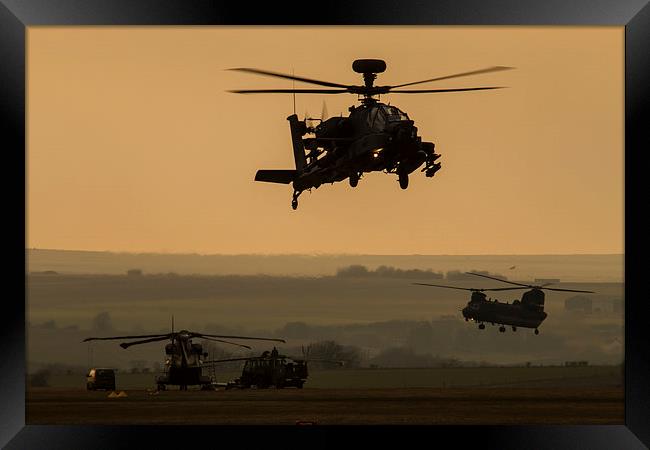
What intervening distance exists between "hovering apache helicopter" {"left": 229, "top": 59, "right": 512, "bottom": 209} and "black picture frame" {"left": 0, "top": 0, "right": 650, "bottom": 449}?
3.72 ft

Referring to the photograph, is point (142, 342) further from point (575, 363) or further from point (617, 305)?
point (617, 305)

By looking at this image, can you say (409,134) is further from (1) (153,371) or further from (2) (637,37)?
(1) (153,371)

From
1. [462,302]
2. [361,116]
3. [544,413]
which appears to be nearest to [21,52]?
[361,116]

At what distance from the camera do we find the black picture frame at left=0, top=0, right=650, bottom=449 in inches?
412

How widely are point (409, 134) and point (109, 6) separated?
11.1 ft

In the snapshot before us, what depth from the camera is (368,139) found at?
39.1 ft

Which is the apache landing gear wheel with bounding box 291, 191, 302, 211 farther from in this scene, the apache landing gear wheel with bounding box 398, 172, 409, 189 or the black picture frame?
the black picture frame

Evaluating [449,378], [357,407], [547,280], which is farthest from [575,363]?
[357,407]

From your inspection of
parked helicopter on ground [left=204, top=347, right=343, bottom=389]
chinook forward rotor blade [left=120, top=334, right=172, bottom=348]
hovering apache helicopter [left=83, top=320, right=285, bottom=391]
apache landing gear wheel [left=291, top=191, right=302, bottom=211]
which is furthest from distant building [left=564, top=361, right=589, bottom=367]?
chinook forward rotor blade [left=120, top=334, right=172, bottom=348]

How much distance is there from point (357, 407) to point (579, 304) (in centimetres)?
272

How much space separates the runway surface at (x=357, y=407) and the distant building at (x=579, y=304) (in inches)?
33.9

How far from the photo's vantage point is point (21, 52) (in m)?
10.8

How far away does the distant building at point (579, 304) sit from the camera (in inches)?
483

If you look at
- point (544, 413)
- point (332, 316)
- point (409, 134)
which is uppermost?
point (409, 134)
